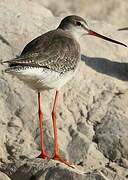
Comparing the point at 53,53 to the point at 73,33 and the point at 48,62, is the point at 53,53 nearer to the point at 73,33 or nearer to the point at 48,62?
the point at 48,62

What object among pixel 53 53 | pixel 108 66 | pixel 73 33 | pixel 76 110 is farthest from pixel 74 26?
pixel 108 66

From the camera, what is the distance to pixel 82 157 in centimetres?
1356

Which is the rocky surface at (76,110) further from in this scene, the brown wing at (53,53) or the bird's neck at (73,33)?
the brown wing at (53,53)

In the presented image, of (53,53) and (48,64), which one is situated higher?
(53,53)

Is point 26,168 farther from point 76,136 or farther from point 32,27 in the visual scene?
point 32,27

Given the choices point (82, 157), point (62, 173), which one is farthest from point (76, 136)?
point (62, 173)

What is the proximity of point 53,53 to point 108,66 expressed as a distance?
3.15m

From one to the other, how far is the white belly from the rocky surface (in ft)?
3.86

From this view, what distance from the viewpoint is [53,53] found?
12.6 metres

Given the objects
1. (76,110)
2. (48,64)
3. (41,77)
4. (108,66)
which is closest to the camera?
(41,77)

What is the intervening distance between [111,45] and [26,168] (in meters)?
4.83

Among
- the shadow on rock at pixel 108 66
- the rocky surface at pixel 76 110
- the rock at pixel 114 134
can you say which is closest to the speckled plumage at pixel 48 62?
the rocky surface at pixel 76 110

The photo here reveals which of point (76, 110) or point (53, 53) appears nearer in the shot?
point (53, 53)

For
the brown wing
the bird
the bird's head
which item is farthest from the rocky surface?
the brown wing
